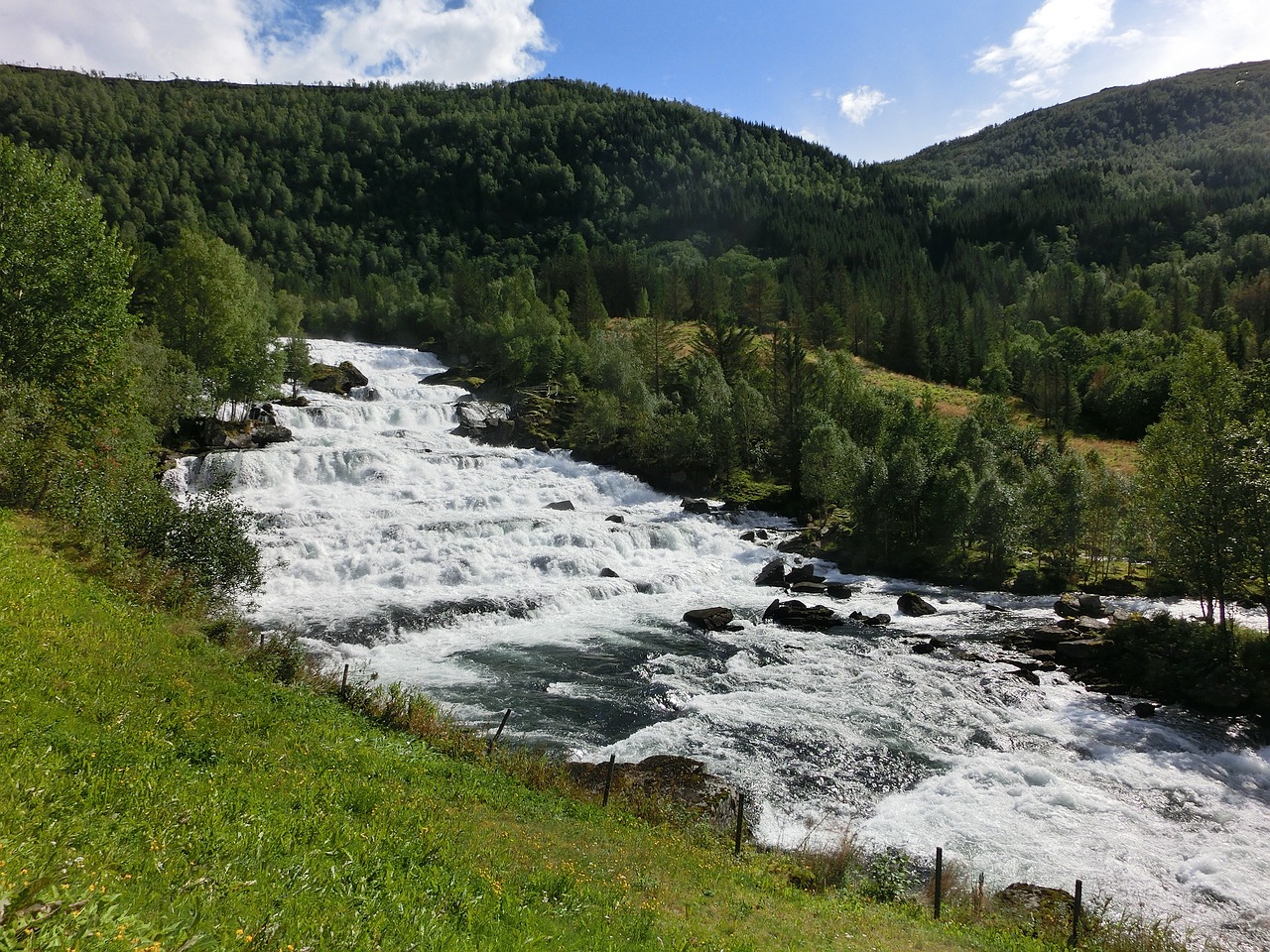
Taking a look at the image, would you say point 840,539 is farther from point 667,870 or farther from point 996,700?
point 667,870

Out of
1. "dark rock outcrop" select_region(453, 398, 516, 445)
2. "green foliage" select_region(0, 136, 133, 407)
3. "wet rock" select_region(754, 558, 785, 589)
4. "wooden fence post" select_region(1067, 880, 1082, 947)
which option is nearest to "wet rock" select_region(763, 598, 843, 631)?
"wet rock" select_region(754, 558, 785, 589)

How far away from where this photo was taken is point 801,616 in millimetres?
36812

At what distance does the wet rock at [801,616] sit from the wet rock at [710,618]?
120 inches

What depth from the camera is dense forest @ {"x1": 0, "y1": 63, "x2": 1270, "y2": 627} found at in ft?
118

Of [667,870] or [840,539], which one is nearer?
[667,870]

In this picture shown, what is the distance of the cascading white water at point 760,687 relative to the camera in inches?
709

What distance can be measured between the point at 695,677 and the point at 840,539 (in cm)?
2877

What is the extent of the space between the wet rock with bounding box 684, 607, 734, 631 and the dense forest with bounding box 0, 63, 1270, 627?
62.9ft

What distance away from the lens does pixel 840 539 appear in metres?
53.1

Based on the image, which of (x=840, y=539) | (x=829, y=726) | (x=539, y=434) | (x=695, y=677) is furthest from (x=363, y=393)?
(x=829, y=726)

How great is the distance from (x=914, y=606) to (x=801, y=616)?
293 inches

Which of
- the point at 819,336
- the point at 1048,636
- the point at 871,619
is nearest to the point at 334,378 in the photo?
the point at 871,619

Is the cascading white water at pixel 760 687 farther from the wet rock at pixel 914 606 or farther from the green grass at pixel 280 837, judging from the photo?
the green grass at pixel 280 837

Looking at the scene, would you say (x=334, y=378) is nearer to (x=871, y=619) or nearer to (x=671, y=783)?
(x=871, y=619)
